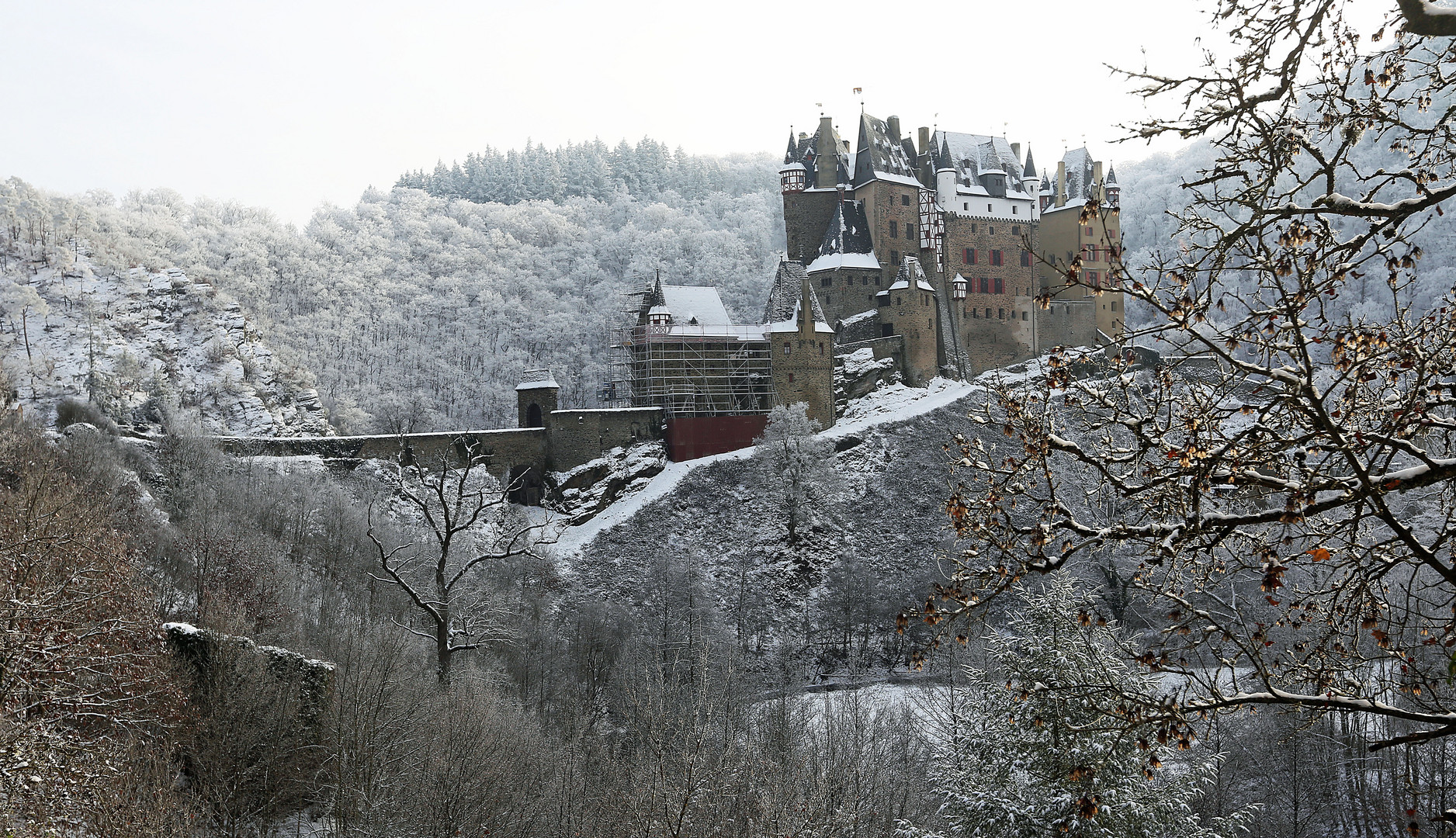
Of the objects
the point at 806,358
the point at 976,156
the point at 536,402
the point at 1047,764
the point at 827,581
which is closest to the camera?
the point at 1047,764

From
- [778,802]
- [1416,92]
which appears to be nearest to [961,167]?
[778,802]

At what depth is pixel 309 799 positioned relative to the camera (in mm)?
13805

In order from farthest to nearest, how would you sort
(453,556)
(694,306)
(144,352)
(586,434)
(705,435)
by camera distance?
(144,352)
(694,306)
(705,435)
(586,434)
(453,556)

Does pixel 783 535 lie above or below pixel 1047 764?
above

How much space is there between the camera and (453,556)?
34.6 meters

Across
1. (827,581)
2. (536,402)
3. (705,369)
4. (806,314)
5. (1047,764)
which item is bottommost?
(827,581)

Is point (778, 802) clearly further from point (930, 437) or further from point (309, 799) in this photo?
point (930, 437)

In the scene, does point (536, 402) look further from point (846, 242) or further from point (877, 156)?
point (877, 156)

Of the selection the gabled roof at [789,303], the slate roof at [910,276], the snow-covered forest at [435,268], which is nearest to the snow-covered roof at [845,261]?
the gabled roof at [789,303]

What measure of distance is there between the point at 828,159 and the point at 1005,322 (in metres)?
12.8

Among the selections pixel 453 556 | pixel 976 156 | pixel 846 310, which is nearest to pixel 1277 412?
pixel 453 556

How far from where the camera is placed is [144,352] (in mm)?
59688

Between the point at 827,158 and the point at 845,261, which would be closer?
the point at 845,261

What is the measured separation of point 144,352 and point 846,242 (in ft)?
135
